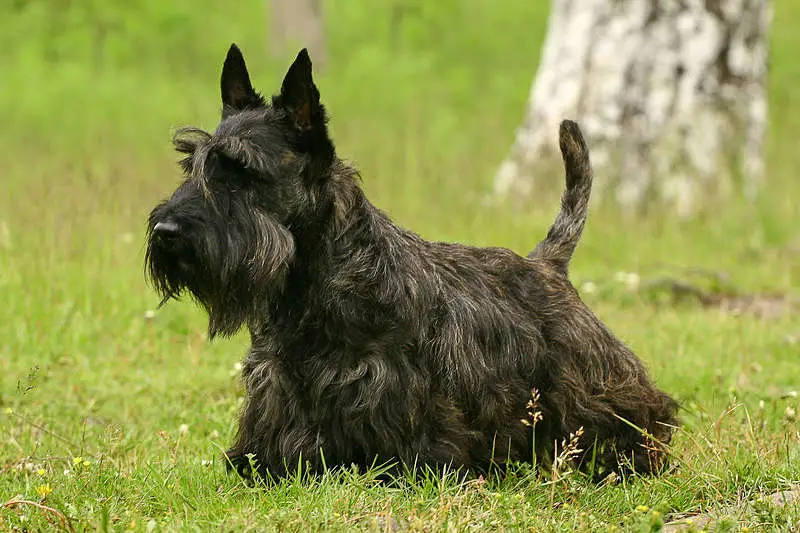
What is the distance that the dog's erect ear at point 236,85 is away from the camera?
391 centimetres

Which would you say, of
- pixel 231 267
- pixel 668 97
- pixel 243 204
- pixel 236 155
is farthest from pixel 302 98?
pixel 668 97

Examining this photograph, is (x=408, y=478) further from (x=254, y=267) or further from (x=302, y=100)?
(x=302, y=100)

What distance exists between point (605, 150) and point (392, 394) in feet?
19.5

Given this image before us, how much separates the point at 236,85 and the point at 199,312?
280 centimetres

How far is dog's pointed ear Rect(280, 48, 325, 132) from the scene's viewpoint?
11.8 feet

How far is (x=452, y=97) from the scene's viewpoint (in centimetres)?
1433

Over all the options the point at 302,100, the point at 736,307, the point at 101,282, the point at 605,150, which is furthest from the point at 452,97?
the point at 302,100


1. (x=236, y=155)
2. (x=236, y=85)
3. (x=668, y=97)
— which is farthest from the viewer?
(x=668, y=97)

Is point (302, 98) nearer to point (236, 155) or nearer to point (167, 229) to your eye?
point (236, 155)

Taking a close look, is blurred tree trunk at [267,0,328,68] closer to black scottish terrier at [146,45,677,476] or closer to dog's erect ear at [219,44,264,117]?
dog's erect ear at [219,44,264,117]

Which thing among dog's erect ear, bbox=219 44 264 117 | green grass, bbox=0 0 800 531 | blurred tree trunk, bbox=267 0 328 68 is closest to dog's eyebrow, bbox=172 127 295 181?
dog's erect ear, bbox=219 44 264 117

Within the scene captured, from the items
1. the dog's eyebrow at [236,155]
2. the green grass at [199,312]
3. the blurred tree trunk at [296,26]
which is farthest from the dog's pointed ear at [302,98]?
the blurred tree trunk at [296,26]

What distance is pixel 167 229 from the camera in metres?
3.44

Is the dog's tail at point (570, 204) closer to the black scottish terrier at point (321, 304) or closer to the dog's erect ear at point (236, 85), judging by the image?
the black scottish terrier at point (321, 304)
